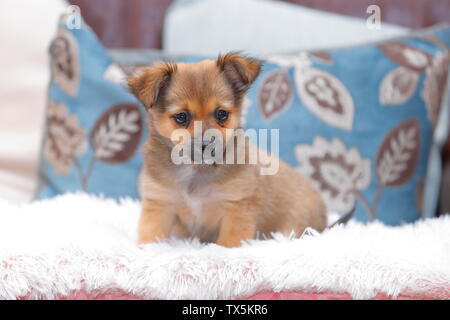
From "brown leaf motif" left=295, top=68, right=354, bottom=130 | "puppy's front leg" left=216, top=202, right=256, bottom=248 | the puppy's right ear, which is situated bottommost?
"puppy's front leg" left=216, top=202, right=256, bottom=248

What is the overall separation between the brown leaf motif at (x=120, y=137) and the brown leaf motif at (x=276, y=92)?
0.40 meters

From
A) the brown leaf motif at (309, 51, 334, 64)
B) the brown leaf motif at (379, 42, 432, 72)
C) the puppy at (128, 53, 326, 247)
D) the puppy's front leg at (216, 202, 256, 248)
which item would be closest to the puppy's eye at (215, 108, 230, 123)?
the puppy at (128, 53, 326, 247)

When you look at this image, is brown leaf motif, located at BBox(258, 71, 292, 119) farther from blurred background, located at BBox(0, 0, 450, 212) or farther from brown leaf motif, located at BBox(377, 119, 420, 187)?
brown leaf motif, located at BBox(377, 119, 420, 187)

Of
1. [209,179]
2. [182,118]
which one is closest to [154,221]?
[209,179]

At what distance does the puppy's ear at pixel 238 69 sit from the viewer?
3.04 ft

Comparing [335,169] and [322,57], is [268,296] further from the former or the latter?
[322,57]

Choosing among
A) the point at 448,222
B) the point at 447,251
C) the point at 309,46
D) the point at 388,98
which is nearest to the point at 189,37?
the point at 309,46

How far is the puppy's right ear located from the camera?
0.93 metres

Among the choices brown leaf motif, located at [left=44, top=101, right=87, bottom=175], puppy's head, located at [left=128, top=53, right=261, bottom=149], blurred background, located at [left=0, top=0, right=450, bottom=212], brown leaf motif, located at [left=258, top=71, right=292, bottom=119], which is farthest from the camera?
blurred background, located at [left=0, top=0, right=450, bottom=212]

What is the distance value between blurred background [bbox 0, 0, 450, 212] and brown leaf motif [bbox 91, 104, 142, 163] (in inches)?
10.9

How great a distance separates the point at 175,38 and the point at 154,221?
0.99 m

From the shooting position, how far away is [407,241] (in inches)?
43.9
